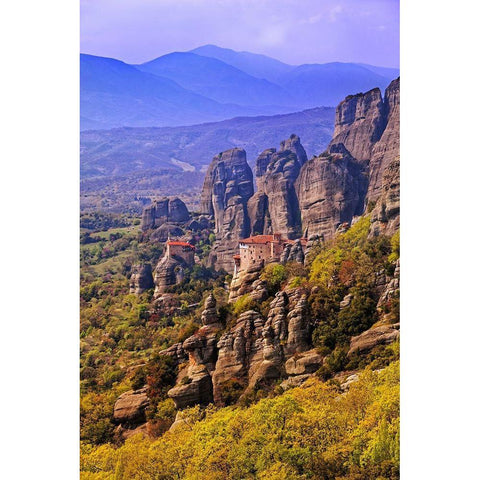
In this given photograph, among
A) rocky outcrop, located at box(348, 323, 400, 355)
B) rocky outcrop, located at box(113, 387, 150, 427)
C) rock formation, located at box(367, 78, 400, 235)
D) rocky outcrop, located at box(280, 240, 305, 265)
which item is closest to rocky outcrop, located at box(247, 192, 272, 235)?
rocky outcrop, located at box(280, 240, 305, 265)

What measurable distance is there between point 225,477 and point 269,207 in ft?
16.1

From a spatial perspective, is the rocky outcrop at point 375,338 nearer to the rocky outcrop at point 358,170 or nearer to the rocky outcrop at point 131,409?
the rocky outcrop at point 358,170

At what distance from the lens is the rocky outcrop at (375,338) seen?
34.9ft

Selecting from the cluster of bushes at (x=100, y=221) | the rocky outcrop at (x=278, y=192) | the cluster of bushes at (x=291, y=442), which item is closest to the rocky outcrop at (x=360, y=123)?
the rocky outcrop at (x=278, y=192)

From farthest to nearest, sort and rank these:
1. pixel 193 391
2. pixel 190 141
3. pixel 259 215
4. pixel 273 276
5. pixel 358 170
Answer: pixel 190 141, pixel 259 215, pixel 358 170, pixel 273 276, pixel 193 391

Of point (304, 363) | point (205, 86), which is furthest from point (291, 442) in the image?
point (205, 86)

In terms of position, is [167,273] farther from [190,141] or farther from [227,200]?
[190,141]

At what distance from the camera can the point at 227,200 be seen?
40.1 ft

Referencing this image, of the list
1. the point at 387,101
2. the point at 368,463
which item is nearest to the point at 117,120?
the point at 387,101

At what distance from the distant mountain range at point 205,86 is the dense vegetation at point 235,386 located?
8.09 ft

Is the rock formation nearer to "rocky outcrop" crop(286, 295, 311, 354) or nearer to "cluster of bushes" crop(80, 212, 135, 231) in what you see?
"rocky outcrop" crop(286, 295, 311, 354)

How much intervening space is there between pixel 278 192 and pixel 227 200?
3.26 feet
